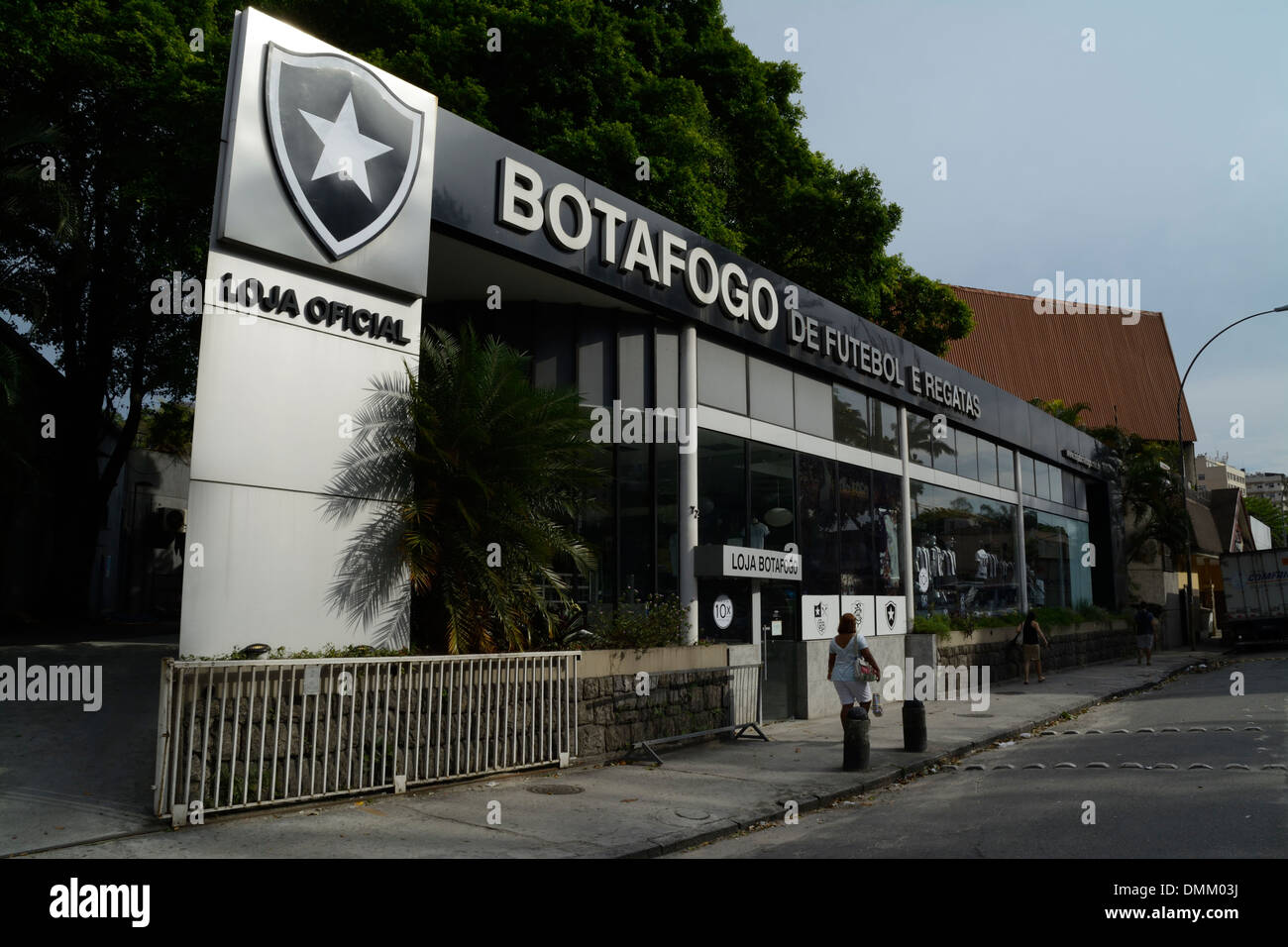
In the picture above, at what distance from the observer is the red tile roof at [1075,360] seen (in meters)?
52.6

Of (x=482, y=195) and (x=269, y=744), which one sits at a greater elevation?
(x=482, y=195)

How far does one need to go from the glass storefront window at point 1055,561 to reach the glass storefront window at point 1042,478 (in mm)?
633

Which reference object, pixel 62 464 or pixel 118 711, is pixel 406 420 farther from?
pixel 62 464

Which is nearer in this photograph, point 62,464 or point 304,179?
point 304,179

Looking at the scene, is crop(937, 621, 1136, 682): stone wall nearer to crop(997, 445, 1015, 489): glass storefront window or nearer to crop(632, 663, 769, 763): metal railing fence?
crop(997, 445, 1015, 489): glass storefront window

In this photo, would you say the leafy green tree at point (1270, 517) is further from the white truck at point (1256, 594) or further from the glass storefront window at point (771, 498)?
the glass storefront window at point (771, 498)

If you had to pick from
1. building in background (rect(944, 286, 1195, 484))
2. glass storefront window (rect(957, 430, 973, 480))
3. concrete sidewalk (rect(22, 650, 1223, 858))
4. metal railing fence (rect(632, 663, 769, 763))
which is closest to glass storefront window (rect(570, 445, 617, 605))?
metal railing fence (rect(632, 663, 769, 763))

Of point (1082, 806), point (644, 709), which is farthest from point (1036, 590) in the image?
point (1082, 806)

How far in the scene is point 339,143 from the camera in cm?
1011

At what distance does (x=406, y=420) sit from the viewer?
34.4 feet

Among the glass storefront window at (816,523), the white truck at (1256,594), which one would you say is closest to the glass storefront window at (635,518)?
the glass storefront window at (816,523)

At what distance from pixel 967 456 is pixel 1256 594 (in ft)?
60.7

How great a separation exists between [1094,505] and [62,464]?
109 ft
